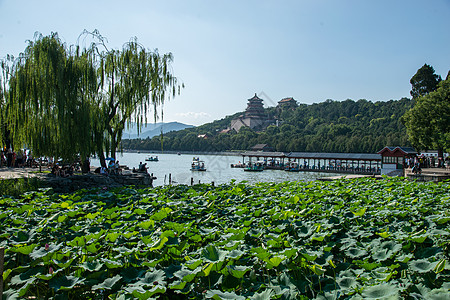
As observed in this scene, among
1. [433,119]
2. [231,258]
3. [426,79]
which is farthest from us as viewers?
[426,79]

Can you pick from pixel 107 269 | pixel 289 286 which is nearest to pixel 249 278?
pixel 289 286

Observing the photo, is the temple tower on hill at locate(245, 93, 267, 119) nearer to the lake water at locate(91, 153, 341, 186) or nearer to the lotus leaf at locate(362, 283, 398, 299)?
the lake water at locate(91, 153, 341, 186)

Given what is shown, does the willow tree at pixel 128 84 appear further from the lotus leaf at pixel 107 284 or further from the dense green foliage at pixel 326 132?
the dense green foliage at pixel 326 132

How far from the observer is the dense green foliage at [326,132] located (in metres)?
57.6

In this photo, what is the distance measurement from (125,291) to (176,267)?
0.44 metres

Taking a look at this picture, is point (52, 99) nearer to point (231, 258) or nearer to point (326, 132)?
point (231, 258)

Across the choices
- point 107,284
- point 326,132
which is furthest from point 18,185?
point 326,132

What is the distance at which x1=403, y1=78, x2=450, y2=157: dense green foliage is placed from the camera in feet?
70.4

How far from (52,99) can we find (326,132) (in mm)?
68782

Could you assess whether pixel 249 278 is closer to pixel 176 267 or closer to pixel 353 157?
pixel 176 267

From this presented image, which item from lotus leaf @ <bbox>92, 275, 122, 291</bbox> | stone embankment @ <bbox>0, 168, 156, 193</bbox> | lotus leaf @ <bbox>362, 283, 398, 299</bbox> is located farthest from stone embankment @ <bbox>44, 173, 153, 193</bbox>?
lotus leaf @ <bbox>362, 283, 398, 299</bbox>

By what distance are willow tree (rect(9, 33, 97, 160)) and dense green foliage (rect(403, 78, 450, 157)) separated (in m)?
21.1

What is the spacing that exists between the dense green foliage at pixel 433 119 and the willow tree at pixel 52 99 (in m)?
21.1

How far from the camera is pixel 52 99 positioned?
10.4 meters
